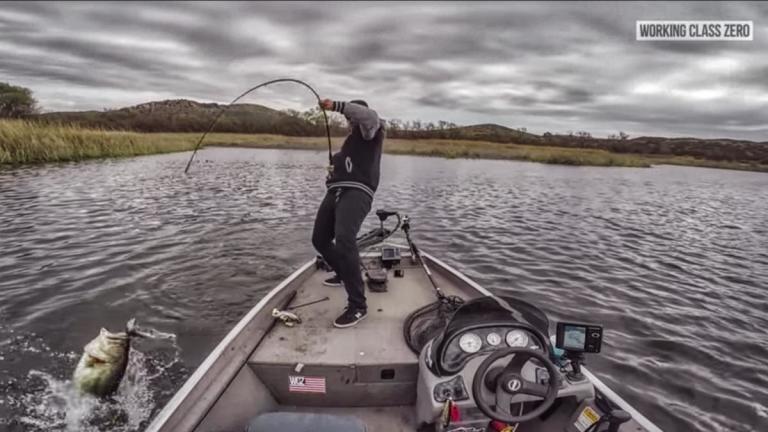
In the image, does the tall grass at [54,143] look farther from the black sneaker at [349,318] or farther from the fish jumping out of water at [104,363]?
the black sneaker at [349,318]

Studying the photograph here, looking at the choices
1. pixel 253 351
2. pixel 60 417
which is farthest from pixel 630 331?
pixel 60 417

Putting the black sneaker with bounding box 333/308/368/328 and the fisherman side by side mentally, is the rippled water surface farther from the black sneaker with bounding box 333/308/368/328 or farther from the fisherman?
the fisherman

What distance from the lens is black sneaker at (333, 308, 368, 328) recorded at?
4.62 m

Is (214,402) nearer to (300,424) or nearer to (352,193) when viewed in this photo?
(300,424)

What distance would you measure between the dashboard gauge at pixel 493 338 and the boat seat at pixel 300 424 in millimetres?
1066

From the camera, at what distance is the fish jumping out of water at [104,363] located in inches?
169

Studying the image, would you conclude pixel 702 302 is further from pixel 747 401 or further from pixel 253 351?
pixel 253 351

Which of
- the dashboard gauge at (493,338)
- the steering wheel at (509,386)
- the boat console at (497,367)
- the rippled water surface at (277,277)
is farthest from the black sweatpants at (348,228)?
the rippled water surface at (277,277)

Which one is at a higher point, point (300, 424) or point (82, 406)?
point (300, 424)

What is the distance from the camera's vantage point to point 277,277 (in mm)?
9234

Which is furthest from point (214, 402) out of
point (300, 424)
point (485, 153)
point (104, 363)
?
point (485, 153)

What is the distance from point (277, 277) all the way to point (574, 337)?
7.25m

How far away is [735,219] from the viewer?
63.4ft

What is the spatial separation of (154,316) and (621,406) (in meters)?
6.79
